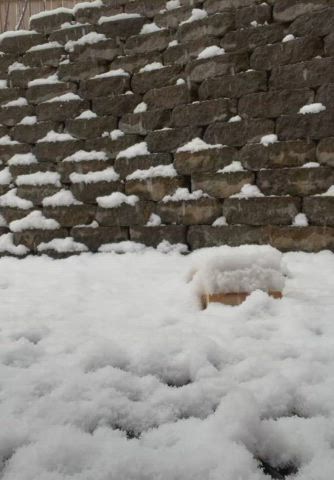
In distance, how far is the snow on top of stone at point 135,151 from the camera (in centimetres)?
338

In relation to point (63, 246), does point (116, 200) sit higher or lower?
higher

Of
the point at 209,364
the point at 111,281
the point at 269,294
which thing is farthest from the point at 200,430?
the point at 111,281

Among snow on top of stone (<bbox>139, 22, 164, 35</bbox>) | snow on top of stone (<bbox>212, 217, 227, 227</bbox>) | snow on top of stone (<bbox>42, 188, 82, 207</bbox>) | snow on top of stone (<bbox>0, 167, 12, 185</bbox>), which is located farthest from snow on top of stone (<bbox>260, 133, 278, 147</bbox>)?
snow on top of stone (<bbox>0, 167, 12, 185</bbox>)

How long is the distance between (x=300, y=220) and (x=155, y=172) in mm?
1172

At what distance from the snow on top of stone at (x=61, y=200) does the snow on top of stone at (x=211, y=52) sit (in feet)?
5.02

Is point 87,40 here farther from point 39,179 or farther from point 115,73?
point 39,179

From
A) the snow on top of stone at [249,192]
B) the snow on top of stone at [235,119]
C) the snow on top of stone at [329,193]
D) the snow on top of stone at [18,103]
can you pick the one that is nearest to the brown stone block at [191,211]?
the snow on top of stone at [249,192]

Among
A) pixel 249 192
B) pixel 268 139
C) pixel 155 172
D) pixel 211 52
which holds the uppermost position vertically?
pixel 211 52

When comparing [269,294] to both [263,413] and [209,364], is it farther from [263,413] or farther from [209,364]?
[263,413]

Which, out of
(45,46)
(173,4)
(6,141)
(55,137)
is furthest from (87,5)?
(6,141)

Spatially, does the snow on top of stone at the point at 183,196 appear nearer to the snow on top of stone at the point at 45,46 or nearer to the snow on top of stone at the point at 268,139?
the snow on top of stone at the point at 268,139

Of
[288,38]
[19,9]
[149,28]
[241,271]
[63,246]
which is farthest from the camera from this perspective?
[19,9]

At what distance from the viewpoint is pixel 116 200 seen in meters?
3.42

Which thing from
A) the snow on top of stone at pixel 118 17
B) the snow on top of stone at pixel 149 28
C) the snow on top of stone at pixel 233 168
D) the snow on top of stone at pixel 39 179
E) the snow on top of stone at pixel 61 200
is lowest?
the snow on top of stone at pixel 61 200
